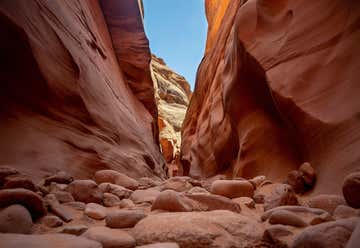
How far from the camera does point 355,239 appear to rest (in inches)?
47.0

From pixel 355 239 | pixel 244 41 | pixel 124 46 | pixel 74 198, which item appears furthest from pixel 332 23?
pixel 124 46

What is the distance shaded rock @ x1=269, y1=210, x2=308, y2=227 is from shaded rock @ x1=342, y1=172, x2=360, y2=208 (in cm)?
41

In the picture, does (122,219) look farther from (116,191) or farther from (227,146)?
(227,146)

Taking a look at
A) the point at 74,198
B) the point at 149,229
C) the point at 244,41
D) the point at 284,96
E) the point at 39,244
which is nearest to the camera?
the point at 39,244

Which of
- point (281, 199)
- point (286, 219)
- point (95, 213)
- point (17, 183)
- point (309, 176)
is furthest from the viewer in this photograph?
point (309, 176)

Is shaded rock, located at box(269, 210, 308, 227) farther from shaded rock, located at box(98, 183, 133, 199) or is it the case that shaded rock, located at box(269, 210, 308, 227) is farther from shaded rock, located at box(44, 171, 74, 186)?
shaded rock, located at box(44, 171, 74, 186)

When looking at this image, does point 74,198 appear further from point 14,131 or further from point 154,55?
point 154,55

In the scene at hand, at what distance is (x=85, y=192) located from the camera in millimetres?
2965

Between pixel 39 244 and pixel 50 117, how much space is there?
3.82 metres

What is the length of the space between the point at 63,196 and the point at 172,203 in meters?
1.11

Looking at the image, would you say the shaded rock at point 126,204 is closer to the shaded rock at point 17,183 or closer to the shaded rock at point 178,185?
the shaded rock at point 17,183

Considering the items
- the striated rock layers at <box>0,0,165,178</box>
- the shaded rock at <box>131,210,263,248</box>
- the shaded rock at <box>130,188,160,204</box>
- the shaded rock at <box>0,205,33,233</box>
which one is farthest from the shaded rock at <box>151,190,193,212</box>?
the striated rock layers at <box>0,0,165,178</box>

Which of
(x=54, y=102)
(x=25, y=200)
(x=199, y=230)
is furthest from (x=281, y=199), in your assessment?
(x=54, y=102)

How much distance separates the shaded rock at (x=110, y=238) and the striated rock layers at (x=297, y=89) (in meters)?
2.34
